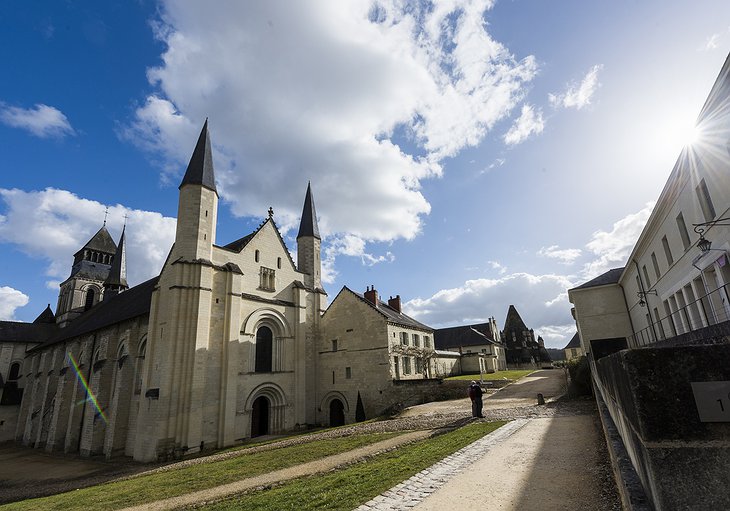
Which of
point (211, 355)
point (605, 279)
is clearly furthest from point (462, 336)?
point (211, 355)

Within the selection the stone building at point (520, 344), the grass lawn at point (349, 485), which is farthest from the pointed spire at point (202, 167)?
the stone building at point (520, 344)

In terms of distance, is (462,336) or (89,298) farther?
(462,336)

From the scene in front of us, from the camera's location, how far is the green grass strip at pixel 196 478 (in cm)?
1118

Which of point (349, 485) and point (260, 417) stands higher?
point (349, 485)

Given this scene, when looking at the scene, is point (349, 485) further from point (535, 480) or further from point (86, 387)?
point (86, 387)

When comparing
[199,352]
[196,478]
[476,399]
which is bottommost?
[196,478]

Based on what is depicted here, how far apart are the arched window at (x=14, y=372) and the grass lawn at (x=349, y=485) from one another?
53.9 meters

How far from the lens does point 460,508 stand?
574cm

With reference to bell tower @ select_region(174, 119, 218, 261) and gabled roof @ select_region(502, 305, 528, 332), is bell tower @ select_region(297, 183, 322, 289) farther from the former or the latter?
gabled roof @ select_region(502, 305, 528, 332)

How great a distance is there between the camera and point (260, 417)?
84.5 feet

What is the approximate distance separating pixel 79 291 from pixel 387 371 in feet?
157

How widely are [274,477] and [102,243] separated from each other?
5932cm

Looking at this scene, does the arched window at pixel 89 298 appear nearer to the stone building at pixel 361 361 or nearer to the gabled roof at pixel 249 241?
the gabled roof at pixel 249 241

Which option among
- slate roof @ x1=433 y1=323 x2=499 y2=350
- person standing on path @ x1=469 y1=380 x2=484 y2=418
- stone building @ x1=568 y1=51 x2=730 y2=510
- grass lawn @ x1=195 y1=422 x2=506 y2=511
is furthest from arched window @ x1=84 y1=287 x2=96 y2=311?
stone building @ x1=568 y1=51 x2=730 y2=510
